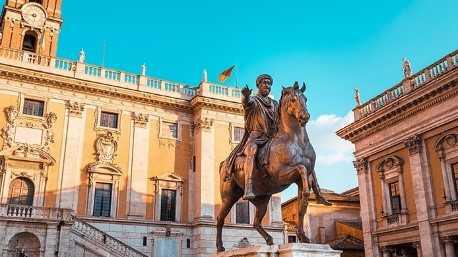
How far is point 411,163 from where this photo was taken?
953 inches

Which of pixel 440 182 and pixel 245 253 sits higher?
pixel 440 182

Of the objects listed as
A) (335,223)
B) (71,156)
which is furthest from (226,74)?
(335,223)

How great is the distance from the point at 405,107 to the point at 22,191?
70.7 feet

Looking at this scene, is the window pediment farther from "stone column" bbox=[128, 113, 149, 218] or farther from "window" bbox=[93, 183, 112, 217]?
"window" bbox=[93, 183, 112, 217]

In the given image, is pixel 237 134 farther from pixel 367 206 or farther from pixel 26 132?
pixel 26 132

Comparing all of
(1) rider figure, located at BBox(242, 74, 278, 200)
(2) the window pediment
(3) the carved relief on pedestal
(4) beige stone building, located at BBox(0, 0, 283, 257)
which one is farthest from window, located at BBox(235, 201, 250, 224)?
(1) rider figure, located at BBox(242, 74, 278, 200)

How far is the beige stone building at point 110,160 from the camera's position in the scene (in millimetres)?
24156

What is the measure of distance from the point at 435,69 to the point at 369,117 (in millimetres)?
5000

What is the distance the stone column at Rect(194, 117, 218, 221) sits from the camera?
95.5 feet

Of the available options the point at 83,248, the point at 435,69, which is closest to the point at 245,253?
the point at 83,248

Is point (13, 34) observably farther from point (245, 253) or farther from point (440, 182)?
point (245, 253)

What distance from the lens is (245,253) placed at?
20.7 ft

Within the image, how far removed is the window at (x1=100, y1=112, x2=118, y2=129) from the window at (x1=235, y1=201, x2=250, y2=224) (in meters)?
Result: 9.63

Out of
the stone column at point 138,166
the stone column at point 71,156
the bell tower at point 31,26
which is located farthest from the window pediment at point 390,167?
the bell tower at point 31,26
